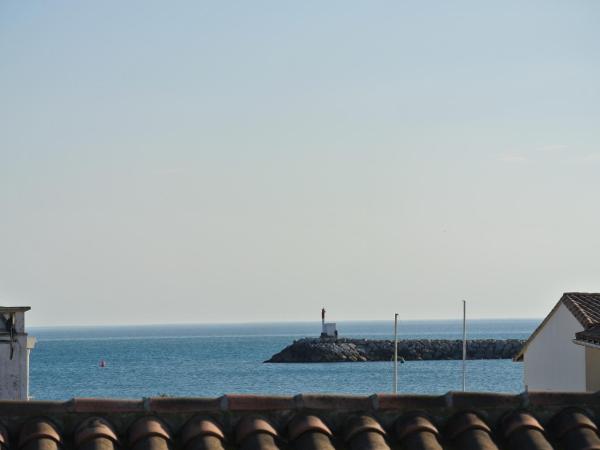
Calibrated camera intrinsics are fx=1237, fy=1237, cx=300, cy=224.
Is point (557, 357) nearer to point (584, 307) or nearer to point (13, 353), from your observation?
point (584, 307)

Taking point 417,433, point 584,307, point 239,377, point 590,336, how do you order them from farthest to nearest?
point 239,377 → point 584,307 → point 590,336 → point 417,433

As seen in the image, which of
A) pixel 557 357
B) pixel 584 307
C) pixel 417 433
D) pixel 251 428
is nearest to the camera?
pixel 251 428

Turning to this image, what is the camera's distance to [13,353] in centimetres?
1662

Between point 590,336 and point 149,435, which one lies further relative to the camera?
point 590,336

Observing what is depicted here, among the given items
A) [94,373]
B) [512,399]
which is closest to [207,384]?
[94,373]

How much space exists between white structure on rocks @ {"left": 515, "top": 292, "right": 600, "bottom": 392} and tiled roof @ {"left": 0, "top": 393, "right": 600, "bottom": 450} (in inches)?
449

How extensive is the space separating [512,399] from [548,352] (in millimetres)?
18458

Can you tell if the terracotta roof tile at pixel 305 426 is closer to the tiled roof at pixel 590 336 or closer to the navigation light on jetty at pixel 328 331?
the tiled roof at pixel 590 336

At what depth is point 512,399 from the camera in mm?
8703

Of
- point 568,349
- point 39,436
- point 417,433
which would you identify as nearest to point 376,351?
point 568,349

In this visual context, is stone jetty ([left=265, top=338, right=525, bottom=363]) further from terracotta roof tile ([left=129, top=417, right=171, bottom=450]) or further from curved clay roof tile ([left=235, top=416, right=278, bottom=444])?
terracotta roof tile ([left=129, top=417, right=171, bottom=450])

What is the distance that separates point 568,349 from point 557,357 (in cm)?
116

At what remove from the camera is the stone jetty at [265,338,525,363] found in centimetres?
14275

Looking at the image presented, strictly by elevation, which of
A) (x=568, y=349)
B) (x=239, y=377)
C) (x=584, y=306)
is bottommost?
(x=239, y=377)
